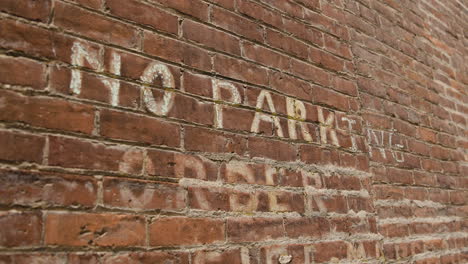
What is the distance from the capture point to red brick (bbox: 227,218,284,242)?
3.61 feet

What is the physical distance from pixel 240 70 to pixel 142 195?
549 mm

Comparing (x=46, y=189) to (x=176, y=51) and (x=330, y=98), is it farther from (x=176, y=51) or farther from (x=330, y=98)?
(x=330, y=98)

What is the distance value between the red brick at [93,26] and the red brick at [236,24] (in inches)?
12.7

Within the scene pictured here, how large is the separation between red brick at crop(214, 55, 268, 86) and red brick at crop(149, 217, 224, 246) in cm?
49

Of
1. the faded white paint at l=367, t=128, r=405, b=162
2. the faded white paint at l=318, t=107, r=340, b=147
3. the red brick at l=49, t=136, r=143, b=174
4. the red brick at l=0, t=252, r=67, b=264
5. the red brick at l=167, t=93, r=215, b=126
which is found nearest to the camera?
the red brick at l=0, t=252, r=67, b=264

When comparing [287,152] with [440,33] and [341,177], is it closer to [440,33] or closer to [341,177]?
[341,177]

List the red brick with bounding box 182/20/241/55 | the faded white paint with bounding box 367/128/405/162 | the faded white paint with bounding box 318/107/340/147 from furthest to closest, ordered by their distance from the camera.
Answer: the faded white paint with bounding box 367/128/405/162
the faded white paint with bounding box 318/107/340/147
the red brick with bounding box 182/20/241/55

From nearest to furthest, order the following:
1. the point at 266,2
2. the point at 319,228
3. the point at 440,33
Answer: the point at 319,228 → the point at 266,2 → the point at 440,33

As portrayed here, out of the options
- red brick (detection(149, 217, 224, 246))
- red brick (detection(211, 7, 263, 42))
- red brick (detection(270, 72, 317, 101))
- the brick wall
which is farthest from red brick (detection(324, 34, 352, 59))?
red brick (detection(149, 217, 224, 246))

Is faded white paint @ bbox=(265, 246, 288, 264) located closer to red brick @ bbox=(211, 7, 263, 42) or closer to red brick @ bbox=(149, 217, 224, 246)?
red brick @ bbox=(149, 217, 224, 246)

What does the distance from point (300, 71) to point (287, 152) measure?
1.16ft

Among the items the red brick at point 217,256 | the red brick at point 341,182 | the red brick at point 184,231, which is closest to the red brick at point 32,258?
the red brick at point 184,231

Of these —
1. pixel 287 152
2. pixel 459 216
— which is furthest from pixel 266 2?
pixel 459 216

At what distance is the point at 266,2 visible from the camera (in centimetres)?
144
